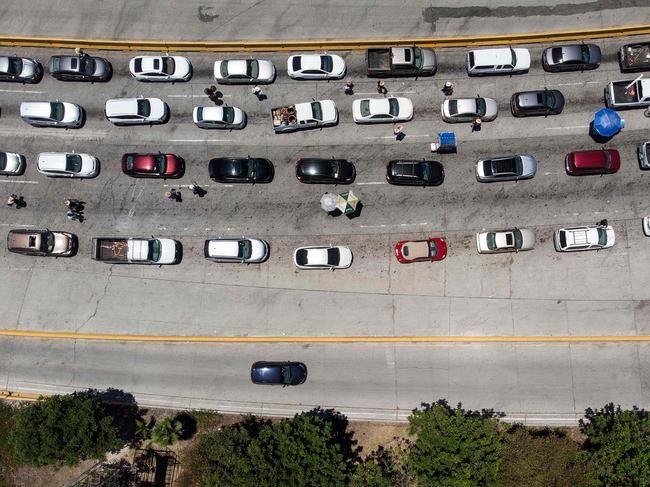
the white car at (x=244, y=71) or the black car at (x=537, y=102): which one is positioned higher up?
the white car at (x=244, y=71)

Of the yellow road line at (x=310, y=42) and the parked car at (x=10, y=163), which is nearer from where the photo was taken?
the parked car at (x=10, y=163)

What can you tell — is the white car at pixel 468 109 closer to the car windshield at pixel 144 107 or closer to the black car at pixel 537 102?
the black car at pixel 537 102

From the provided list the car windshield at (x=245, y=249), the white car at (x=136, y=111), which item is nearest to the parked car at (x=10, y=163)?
the white car at (x=136, y=111)

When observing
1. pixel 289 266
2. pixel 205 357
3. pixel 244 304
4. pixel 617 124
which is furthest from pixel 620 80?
pixel 205 357

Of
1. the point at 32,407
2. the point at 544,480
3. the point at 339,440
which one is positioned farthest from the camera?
the point at 339,440

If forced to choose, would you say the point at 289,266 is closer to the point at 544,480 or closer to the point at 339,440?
the point at 339,440

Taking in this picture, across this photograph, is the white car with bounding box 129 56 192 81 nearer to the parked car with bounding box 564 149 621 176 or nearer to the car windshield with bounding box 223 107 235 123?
the car windshield with bounding box 223 107 235 123

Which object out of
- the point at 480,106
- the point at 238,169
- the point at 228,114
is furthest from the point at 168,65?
the point at 480,106
